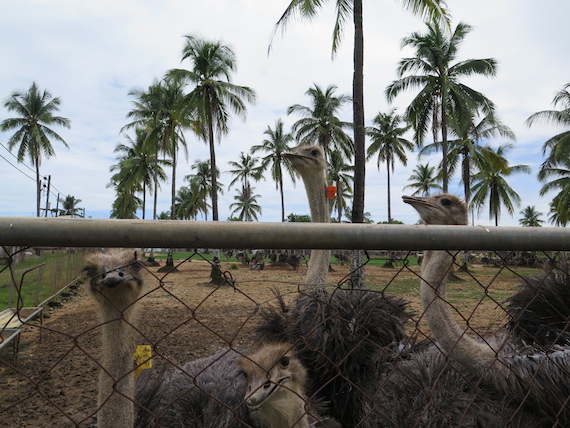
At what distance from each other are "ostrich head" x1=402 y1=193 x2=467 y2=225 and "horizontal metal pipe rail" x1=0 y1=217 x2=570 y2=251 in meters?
1.42

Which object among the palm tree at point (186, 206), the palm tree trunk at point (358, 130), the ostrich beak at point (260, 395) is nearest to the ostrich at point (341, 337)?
the ostrich beak at point (260, 395)

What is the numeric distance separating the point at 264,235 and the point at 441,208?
203 centimetres

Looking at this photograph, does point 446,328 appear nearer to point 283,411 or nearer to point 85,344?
point 283,411

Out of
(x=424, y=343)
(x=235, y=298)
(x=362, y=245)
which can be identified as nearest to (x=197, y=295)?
(x=235, y=298)

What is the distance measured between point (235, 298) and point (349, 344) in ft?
37.0

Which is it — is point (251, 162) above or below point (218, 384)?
above

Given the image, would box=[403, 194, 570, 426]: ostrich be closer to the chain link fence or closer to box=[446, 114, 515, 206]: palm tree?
the chain link fence

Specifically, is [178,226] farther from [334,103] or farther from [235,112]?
[334,103]

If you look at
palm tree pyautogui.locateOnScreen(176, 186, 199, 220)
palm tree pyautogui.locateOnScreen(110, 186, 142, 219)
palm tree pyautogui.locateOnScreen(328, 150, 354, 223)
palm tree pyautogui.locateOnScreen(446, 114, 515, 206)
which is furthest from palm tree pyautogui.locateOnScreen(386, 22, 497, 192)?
palm tree pyautogui.locateOnScreen(176, 186, 199, 220)

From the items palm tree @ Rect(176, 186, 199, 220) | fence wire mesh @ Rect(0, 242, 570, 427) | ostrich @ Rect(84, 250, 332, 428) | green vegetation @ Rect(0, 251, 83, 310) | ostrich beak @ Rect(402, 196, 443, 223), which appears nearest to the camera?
fence wire mesh @ Rect(0, 242, 570, 427)

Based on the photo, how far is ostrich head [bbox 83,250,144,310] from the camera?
198cm

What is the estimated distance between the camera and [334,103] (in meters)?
29.5

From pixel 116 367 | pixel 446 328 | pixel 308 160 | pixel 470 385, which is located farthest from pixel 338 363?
pixel 308 160

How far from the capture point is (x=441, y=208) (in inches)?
115
